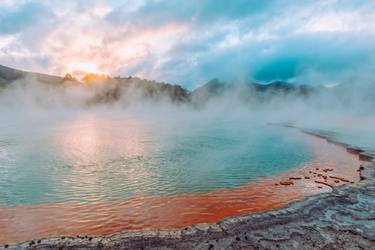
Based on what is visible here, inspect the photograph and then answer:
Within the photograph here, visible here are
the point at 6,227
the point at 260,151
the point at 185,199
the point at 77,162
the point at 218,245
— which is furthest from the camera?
the point at 260,151

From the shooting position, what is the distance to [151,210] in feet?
24.3

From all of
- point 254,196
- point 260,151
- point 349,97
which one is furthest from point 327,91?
point 254,196

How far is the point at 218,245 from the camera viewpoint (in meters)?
5.07

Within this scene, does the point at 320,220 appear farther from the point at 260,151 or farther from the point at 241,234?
the point at 260,151

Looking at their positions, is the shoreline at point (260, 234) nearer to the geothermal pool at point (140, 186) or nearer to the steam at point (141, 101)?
the geothermal pool at point (140, 186)

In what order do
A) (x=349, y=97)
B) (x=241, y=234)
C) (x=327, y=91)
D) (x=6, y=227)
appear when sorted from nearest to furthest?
1. (x=241, y=234)
2. (x=6, y=227)
3. (x=349, y=97)
4. (x=327, y=91)

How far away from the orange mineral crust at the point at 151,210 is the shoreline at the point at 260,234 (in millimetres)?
847

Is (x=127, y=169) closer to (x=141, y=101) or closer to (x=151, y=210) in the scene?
(x=151, y=210)

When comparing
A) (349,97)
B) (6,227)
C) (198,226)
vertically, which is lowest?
(6,227)

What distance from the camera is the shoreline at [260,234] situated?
16.7 feet

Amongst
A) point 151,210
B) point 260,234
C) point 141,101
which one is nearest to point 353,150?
point 260,234

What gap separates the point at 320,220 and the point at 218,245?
280 cm

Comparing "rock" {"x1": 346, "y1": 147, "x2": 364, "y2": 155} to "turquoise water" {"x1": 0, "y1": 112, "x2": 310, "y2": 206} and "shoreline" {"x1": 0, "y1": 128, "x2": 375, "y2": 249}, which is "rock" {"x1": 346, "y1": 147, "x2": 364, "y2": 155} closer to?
"turquoise water" {"x1": 0, "y1": 112, "x2": 310, "y2": 206}

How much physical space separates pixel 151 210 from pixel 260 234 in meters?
3.33
